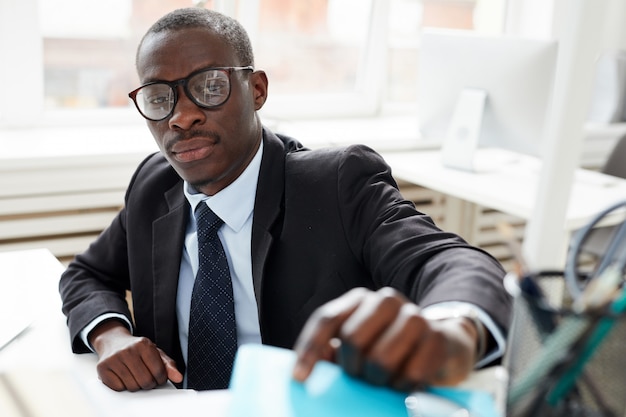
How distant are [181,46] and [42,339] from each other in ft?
1.87

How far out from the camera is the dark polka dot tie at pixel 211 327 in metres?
1.33

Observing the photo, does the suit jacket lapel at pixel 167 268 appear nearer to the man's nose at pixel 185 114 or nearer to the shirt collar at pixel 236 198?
the shirt collar at pixel 236 198

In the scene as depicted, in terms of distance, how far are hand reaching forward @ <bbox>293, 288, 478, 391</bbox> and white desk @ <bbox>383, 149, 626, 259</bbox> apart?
1.71 metres

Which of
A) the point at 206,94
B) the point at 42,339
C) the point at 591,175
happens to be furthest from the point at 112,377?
the point at 591,175

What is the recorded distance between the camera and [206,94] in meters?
1.36

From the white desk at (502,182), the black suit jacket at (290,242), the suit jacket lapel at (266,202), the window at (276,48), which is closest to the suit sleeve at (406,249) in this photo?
the black suit jacket at (290,242)

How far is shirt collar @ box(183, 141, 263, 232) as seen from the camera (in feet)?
4.57

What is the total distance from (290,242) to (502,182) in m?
1.57

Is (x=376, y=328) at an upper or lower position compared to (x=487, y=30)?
lower

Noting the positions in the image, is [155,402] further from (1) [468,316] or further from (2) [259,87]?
(2) [259,87]

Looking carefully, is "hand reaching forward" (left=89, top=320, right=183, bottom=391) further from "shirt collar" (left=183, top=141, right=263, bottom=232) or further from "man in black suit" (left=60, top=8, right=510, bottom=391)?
"shirt collar" (left=183, top=141, right=263, bottom=232)

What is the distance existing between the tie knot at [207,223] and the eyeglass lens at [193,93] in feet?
0.64

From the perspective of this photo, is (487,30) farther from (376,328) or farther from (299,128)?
(376,328)

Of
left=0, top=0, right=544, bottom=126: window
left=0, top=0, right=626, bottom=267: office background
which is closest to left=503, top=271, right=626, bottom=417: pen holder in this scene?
left=0, top=0, right=626, bottom=267: office background
